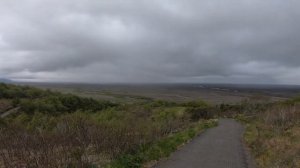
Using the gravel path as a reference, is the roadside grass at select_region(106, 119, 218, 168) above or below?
above

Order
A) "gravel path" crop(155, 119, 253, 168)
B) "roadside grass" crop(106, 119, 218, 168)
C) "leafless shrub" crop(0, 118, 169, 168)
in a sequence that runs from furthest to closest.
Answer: "gravel path" crop(155, 119, 253, 168), "roadside grass" crop(106, 119, 218, 168), "leafless shrub" crop(0, 118, 169, 168)

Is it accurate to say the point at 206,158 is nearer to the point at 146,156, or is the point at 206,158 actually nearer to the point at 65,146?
the point at 146,156

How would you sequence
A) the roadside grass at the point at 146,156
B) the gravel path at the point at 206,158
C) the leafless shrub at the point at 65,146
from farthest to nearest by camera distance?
the gravel path at the point at 206,158
the roadside grass at the point at 146,156
the leafless shrub at the point at 65,146

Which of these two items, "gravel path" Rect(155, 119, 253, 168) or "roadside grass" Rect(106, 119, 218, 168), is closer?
"roadside grass" Rect(106, 119, 218, 168)

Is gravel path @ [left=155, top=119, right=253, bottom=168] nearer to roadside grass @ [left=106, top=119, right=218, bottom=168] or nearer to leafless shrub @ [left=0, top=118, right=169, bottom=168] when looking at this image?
roadside grass @ [left=106, top=119, right=218, bottom=168]

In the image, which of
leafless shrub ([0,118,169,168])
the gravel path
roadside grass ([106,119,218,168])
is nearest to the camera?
leafless shrub ([0,118,169,168])

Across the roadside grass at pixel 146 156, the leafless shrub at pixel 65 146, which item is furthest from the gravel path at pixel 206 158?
the leafless shrub at pixel 65 146

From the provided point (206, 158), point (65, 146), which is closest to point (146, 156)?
point (206, 158)

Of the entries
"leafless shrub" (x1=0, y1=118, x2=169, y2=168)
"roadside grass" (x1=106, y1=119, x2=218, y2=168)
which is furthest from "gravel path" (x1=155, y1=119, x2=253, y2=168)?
"leafless shrub" (x1=0, y1=118, x2=169, y2=168)

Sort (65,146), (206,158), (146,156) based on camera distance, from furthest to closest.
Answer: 1. (206,158)
2. (146,156)
3. (65,146)

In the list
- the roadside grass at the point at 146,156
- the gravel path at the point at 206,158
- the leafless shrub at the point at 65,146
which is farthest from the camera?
the gravel path at the point at 206,158

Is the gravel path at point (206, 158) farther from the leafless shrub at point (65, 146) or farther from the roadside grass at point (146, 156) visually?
the leafless shrub at point (65, 146)

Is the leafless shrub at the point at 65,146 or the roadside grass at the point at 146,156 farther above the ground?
the leafless shrub at the point at 65,146

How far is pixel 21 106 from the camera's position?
84.0 m
